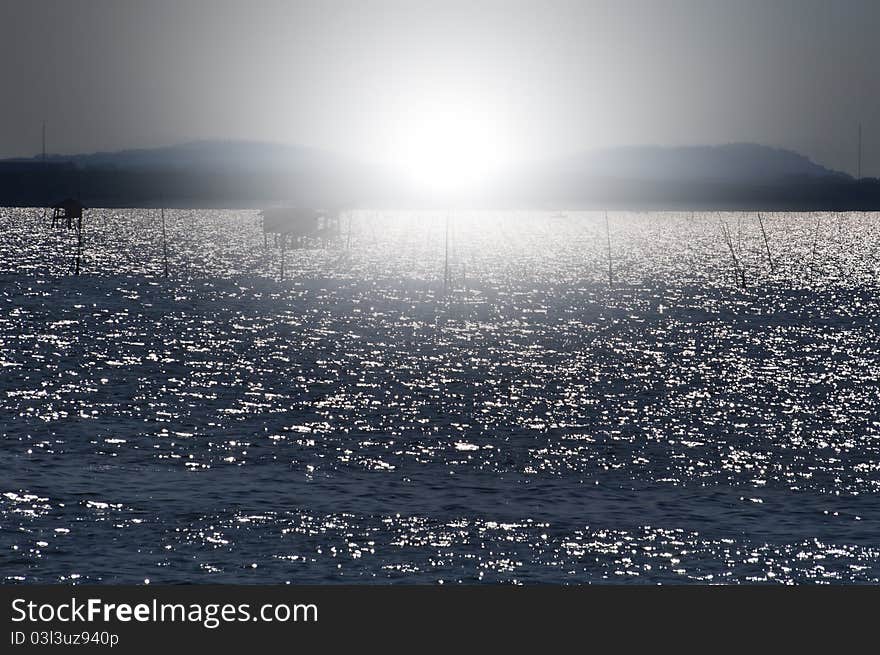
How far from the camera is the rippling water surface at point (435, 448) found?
30453 millimetres

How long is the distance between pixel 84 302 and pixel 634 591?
292ft

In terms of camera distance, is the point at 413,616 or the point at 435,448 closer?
the point at 413,616

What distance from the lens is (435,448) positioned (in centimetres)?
4397

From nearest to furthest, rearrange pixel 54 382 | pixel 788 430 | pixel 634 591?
pixel 634 591 < pixel 788 430 < pixel 54 382

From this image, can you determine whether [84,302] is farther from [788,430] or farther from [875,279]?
[875,279]

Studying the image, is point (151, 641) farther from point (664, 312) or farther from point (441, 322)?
point (664, 312)

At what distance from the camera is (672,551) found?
102ft

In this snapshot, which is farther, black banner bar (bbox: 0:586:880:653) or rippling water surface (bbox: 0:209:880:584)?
rippling water surface (bbox: 0:209:880:584)

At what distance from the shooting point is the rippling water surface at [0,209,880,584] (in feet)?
99.9

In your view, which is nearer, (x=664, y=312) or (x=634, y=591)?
(x=634, y=591)

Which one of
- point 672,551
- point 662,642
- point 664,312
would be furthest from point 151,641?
point 664,312

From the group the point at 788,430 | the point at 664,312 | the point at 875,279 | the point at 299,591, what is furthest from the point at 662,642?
the point at 875,279

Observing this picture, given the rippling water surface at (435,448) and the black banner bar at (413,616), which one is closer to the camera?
the black banner bar at (413,616)

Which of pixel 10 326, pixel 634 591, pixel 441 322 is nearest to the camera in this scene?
pixel 634 591
